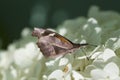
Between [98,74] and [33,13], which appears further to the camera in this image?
[33,13]

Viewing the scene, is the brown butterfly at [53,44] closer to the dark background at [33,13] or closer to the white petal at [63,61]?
the white petal at [63,61]

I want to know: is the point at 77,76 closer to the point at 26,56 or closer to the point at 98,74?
the point at 98,74

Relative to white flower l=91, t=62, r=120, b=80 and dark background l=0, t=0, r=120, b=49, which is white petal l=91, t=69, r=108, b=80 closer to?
white flower l=91, t=62, r=120, b=80

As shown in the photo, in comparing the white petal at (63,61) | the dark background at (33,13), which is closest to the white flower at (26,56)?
the white petal at (63,61)

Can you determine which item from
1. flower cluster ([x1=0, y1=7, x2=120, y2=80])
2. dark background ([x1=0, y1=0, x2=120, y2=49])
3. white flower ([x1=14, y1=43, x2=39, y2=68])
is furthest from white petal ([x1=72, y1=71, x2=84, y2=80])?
dark background ([x1=0, y1=0, x2=120, y2=49])

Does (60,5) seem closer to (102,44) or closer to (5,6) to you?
(5,6)

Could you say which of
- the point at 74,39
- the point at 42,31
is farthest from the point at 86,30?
the point at 42,31

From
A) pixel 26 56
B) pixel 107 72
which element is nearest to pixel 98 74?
pixel 107 72
